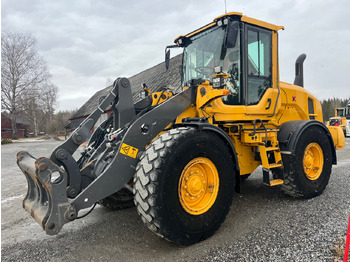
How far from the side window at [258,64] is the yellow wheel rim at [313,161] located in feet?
4.73

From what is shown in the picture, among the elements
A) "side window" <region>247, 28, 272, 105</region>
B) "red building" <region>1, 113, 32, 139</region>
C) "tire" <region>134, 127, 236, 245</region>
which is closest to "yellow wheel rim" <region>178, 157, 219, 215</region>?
"tire" <region>134, 127, 236, 245</region>

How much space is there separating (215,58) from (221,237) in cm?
273

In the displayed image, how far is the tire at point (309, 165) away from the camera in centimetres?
437

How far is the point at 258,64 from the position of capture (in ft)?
14.4

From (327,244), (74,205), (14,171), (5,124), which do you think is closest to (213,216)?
(327,244)

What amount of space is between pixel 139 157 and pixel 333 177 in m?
5.32

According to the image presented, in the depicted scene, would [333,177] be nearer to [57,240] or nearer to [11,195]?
[57,240]

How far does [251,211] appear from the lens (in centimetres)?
412

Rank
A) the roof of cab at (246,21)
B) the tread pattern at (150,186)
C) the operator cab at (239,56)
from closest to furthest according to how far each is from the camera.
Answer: the tread pattern at (150,186) → the roof of cab at (246,21) → the operator cab at (239,56)

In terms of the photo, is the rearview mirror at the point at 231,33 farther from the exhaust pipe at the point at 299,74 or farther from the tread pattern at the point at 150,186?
the exhaust pipe at the point at 299,74

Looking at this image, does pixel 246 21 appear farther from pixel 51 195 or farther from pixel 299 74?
pixel 51 195

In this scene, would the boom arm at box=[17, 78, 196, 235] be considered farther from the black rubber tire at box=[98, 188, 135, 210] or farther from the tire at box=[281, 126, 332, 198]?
the tire at box=[281, 126, 332, 198]

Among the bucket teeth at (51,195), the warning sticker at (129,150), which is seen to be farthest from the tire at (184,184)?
the bucket teeth at (51,195)

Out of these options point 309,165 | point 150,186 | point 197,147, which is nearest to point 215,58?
point 197,147
